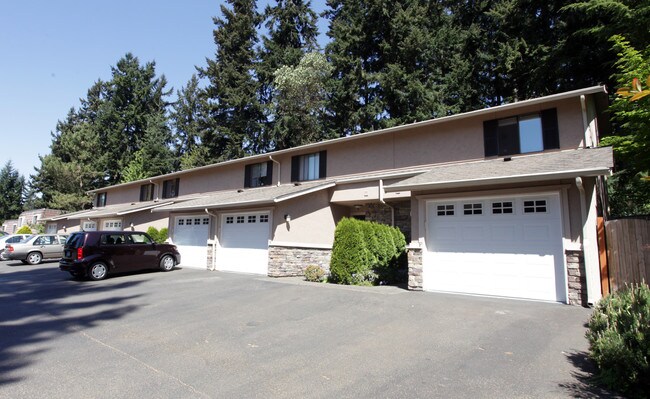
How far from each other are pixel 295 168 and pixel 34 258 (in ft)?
48.7

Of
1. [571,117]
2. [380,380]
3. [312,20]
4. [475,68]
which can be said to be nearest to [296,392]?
[380,380]

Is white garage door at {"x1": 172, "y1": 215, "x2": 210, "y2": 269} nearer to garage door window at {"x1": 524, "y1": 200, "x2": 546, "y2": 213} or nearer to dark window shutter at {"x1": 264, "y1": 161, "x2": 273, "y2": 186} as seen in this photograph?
dark window shutter at {"x1": 264, "y1": 161, "x2": 273, "y2": 186}

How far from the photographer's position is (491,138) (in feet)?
40.4

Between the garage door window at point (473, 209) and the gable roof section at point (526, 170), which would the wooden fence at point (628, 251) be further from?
the garage door window at point (473, 209)

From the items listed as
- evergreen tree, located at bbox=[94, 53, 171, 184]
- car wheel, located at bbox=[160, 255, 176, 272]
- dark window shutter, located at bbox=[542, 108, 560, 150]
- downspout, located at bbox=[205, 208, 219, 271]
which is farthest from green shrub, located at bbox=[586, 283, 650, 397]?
evergreen tree, located at bbox=[94, 53, 171, 184]

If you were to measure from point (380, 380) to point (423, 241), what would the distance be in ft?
20.5

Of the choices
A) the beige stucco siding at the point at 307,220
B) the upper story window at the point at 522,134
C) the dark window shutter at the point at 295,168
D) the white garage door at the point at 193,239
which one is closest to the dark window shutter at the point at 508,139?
the upper story window at the point at 522,134

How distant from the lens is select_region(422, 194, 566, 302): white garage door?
8.56 metres

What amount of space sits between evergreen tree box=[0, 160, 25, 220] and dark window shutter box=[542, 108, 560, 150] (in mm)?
68905

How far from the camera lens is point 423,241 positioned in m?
10.2

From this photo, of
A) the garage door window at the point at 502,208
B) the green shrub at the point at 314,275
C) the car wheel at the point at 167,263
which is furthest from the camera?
the car wheel at the point at 167,263

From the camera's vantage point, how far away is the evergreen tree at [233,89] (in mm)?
33781

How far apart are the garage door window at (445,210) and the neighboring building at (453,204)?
0.09 feet

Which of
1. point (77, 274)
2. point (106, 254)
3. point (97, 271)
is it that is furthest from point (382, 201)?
point (77, 274)
